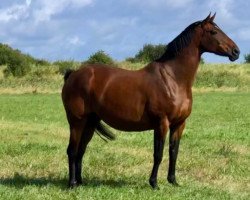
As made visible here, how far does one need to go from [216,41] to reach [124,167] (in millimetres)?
3198

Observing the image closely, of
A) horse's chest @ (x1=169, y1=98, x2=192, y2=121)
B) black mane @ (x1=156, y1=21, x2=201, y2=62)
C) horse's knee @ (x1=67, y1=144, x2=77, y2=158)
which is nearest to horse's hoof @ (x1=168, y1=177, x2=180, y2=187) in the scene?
horse's chest @ (x1=169, y1=98, x2=192, y2=121)

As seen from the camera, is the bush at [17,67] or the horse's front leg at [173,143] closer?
the horse's front leg at [173,143]

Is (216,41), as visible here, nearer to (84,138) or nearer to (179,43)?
(179,43)

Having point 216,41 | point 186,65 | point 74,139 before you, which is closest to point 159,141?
point 186,65

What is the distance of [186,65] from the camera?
807cm

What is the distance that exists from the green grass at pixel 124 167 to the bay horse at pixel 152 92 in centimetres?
58

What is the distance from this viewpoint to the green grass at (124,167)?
25.3ft

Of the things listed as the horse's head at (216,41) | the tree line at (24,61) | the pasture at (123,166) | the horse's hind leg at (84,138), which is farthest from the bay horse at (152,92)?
the tree line at (24,61)

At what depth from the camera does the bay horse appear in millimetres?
7793

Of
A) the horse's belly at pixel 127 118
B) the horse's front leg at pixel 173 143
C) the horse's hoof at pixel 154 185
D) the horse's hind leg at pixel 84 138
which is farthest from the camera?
the horse's hind leg at pixel 84 138

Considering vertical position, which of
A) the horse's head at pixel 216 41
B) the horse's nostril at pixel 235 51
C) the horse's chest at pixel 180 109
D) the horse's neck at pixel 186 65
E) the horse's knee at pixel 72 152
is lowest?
Answer: the horse's knee at pixel 72 152

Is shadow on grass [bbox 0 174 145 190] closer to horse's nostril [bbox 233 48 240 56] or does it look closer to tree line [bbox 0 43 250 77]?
→ horse's nostril [bbox 233 48 240 56]

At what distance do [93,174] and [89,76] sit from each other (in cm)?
205

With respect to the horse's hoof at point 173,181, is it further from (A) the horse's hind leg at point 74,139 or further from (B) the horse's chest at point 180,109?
(A) the horse's hind leg at point 74,139
